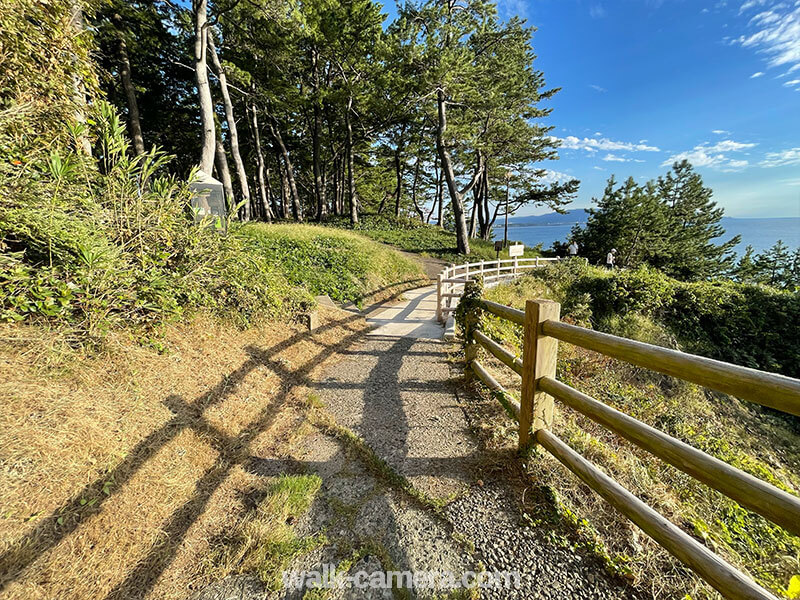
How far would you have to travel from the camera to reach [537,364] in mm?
2402

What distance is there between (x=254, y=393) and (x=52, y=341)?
1741mm

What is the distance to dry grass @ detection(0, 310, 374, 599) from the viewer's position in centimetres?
170

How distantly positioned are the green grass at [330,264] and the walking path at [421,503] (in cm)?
441

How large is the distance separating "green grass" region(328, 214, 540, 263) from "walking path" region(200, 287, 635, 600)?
14.6 m

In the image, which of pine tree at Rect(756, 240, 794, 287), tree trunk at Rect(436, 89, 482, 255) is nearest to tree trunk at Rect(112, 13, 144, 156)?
tree trunk at Rect(436, 89, 482, 255)

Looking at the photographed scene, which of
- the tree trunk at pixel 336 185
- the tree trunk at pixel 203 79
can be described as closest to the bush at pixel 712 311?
the tree trunk at pixel 203 79

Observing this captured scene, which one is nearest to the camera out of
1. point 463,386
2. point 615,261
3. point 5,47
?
point 5,47

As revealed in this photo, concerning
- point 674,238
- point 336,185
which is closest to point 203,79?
point 336,185

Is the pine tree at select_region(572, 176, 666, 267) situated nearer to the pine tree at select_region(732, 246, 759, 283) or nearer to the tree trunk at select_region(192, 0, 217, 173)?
the pine tree at select_region(732, 246, 759, 283)

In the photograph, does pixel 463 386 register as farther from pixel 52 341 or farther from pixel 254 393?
pixel 52 341

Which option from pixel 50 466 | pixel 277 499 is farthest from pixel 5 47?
pixel 277 499

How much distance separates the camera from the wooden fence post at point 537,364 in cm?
237

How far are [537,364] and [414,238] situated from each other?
734 inches

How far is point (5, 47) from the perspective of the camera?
9.67 ft
